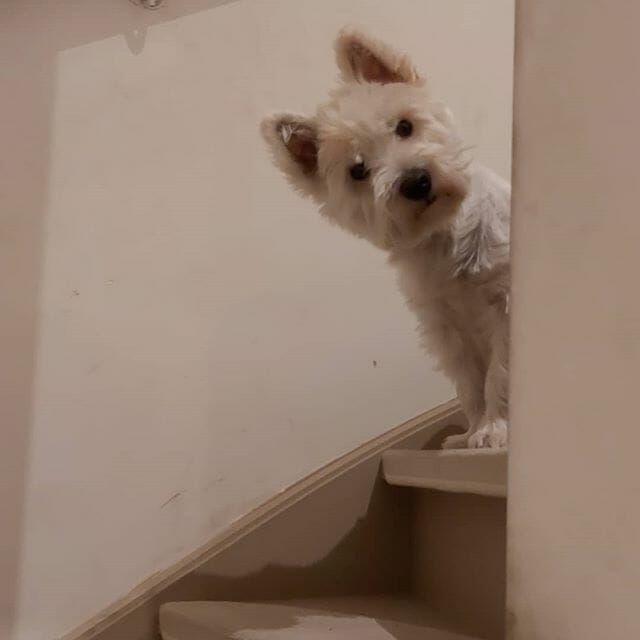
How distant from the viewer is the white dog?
132 centimetres

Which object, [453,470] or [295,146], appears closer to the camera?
[453,470]

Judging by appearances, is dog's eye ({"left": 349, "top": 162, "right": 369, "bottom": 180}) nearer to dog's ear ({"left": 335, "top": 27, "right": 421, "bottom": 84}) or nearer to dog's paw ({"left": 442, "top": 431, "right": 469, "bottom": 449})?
dog's ear ({"left": 335, "top": 27, "right": 421, "bottom": 84})

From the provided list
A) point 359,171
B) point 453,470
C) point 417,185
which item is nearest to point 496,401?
point 453,470

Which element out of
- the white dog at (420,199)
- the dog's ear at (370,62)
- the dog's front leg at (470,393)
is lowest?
the dog's front leg at (470,393)

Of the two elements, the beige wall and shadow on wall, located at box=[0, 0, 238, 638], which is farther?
shadow on wall, located at box=[0, 0, 238, 638]

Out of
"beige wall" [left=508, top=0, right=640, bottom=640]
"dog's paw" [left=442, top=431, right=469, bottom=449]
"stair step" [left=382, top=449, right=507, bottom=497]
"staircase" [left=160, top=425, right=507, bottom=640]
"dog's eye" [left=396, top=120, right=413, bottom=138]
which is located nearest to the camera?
"beige wall" [left=508, top=0, right=640, bottom=640]

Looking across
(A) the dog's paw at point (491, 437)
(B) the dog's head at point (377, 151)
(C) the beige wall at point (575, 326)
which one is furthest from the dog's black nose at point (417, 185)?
(C) the beige wall at point (575, 326)

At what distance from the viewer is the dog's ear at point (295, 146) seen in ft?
4.73

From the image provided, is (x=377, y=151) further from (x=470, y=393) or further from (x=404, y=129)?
(x=470, y=393)

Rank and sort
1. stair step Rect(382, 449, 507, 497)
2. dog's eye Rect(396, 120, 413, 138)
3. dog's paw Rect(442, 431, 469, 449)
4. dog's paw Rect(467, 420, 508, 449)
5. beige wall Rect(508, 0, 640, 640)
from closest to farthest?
beige wall Rect(508, 0, 640, 640) → stair step Rect(382, 449, 507, 497) → dog's paw Rect(467, 420, 508, 449) → dog's paw Rect(442, 431, 469, 449) → dog's eye Rect(396, 120, 413, 138)

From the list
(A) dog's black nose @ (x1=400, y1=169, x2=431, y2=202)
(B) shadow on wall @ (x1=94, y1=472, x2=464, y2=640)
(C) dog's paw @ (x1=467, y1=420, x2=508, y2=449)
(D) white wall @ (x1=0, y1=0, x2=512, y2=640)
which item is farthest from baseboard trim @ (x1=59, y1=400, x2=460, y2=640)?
(A) dog's black nose @ (x1=400, y1=169, x2=431, y2=202)

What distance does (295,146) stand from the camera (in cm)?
147

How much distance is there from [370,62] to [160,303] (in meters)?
0.57

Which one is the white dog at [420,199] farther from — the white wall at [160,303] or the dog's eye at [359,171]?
the white wall at [160,303]
